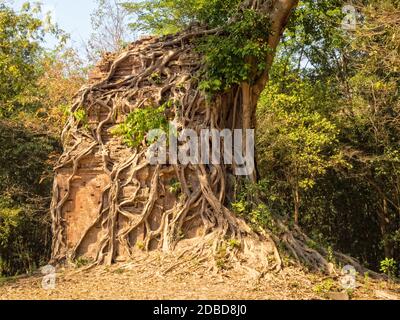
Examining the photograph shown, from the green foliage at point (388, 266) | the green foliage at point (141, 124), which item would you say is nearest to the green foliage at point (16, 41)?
the green foliage at point (141, 124)

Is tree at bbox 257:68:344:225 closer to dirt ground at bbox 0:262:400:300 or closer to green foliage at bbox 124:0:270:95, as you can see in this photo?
green foliage at bbox 124:0:270:95

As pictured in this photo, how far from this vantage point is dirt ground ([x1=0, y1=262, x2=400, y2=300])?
5621mm

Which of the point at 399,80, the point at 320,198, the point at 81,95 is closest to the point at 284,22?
the point at 81,95

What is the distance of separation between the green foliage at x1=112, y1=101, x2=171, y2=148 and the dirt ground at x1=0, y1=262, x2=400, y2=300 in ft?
5.59

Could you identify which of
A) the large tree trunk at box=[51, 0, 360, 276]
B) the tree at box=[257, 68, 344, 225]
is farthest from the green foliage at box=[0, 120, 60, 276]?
the tree at box=[257, 68, 344, 225]

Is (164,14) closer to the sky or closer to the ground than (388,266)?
closer to the sky

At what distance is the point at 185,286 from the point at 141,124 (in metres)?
2.35

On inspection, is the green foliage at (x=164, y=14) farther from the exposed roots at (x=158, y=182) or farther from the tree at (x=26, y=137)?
the exposed roots at (x=158, y=182)

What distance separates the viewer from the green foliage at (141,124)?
7.19 m

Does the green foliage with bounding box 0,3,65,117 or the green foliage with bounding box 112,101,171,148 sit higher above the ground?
the green foliage with bounding box 0,3,65,117

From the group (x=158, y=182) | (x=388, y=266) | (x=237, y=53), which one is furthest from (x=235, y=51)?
(x=388, y=266)

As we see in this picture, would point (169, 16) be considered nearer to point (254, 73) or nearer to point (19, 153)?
point (19, 153)

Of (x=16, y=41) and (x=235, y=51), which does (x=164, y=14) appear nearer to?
(x=16, y=41)

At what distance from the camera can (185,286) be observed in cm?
597
